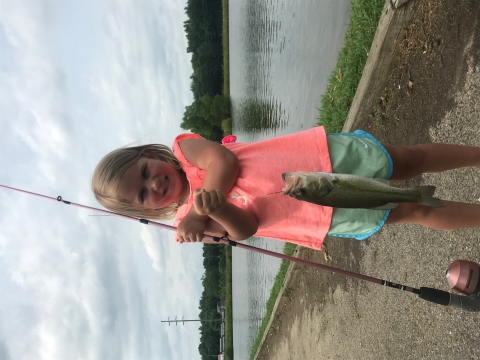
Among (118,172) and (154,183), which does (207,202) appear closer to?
(154,183)

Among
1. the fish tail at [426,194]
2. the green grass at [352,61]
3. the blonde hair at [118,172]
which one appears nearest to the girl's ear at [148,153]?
the blonde hair at [118,172]

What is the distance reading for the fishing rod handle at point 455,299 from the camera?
6.69 feet

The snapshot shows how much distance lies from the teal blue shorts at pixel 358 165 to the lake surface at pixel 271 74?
5.61 meters

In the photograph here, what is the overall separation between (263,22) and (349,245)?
13.8 m

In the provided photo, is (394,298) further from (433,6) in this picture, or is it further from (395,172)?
(433,6)

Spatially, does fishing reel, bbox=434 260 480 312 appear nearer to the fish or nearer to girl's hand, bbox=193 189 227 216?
the fish

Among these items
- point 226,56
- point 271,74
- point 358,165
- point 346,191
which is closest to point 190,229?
point 346,191

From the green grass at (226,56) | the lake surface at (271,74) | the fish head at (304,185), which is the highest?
A: the green grass at (226,56)

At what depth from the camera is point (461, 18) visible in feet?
10.5

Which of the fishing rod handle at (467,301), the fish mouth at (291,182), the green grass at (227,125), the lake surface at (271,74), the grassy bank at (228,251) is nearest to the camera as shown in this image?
the fish mouth at (291,182)

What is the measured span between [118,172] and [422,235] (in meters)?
2.82

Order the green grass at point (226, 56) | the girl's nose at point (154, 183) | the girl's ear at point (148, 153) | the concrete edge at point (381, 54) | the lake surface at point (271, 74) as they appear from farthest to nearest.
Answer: the green grass at point (226, 56), the lake surface at point (271, 74), the concrete edge at point (381, 54), the girl's ear at point (148, 153), the girl's nose at point (154, 183)

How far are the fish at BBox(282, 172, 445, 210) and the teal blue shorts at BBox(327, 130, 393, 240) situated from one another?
1.03 ft

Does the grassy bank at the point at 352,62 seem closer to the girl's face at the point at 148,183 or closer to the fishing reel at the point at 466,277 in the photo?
the girl's face at the point at 148,183
